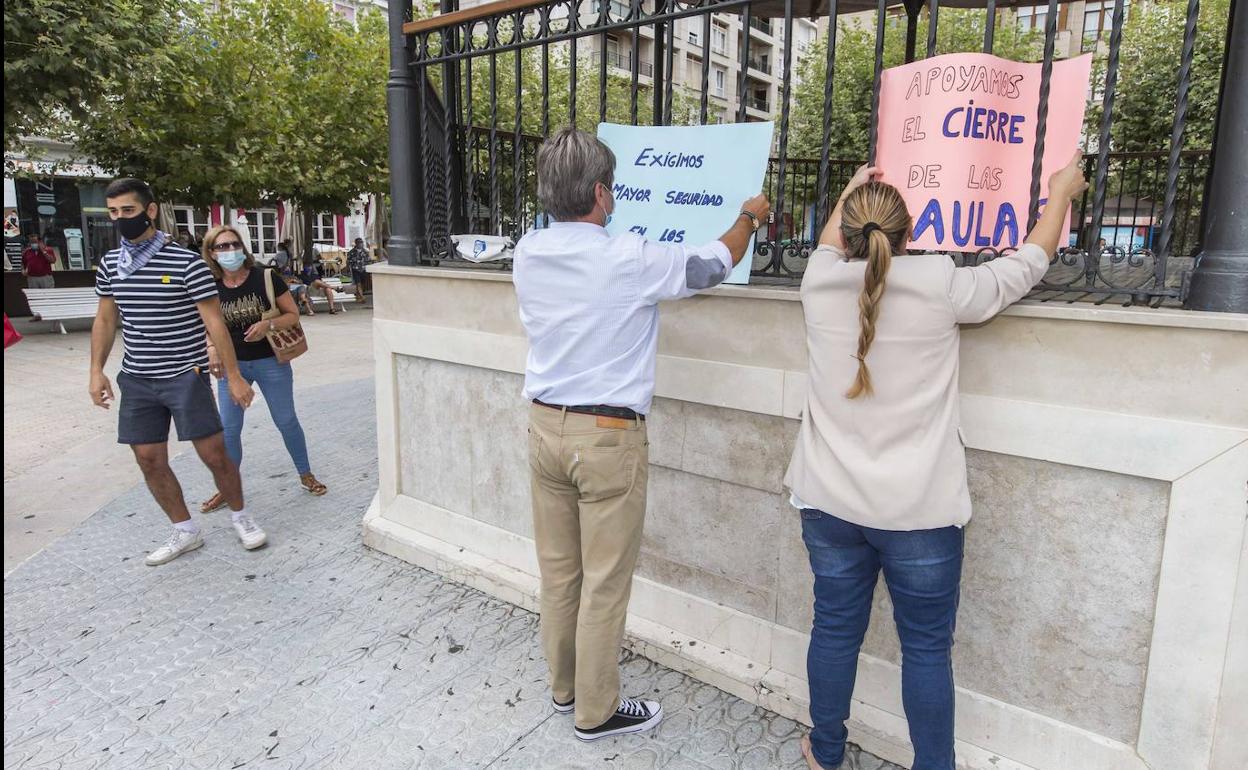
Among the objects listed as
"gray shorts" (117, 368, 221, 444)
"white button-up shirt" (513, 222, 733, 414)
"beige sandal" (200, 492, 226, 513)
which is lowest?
"beige sandal" (200, 492, 226, 513)

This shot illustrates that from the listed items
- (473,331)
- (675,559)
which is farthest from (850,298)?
(473,331)

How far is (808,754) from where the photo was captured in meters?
2.78

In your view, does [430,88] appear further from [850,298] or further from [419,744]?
[419,744]

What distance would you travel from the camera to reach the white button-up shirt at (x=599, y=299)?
259 cm

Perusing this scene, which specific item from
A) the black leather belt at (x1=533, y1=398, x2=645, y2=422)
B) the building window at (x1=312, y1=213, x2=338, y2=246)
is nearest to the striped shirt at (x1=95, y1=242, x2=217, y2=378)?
the black leather belt at (x1=533, y1=398, x2=645, y2=422)

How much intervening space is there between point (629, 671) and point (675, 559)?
53 centimetres

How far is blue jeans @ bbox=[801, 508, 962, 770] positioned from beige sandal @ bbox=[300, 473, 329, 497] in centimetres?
413

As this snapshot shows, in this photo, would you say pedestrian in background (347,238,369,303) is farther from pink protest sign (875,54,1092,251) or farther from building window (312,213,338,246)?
pink protest sign (875,54,1092,251)

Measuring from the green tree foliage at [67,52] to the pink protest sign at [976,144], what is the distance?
1232 cm

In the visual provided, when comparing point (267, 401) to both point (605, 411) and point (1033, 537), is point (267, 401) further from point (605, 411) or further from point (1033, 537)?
point (1033, 537)

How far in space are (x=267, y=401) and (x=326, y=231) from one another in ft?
125

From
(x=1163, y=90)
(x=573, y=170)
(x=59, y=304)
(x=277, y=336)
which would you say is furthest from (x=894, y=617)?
(x=59, y=304)

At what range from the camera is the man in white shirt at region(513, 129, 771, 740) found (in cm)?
261

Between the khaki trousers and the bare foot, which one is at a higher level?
the khaki trousers
